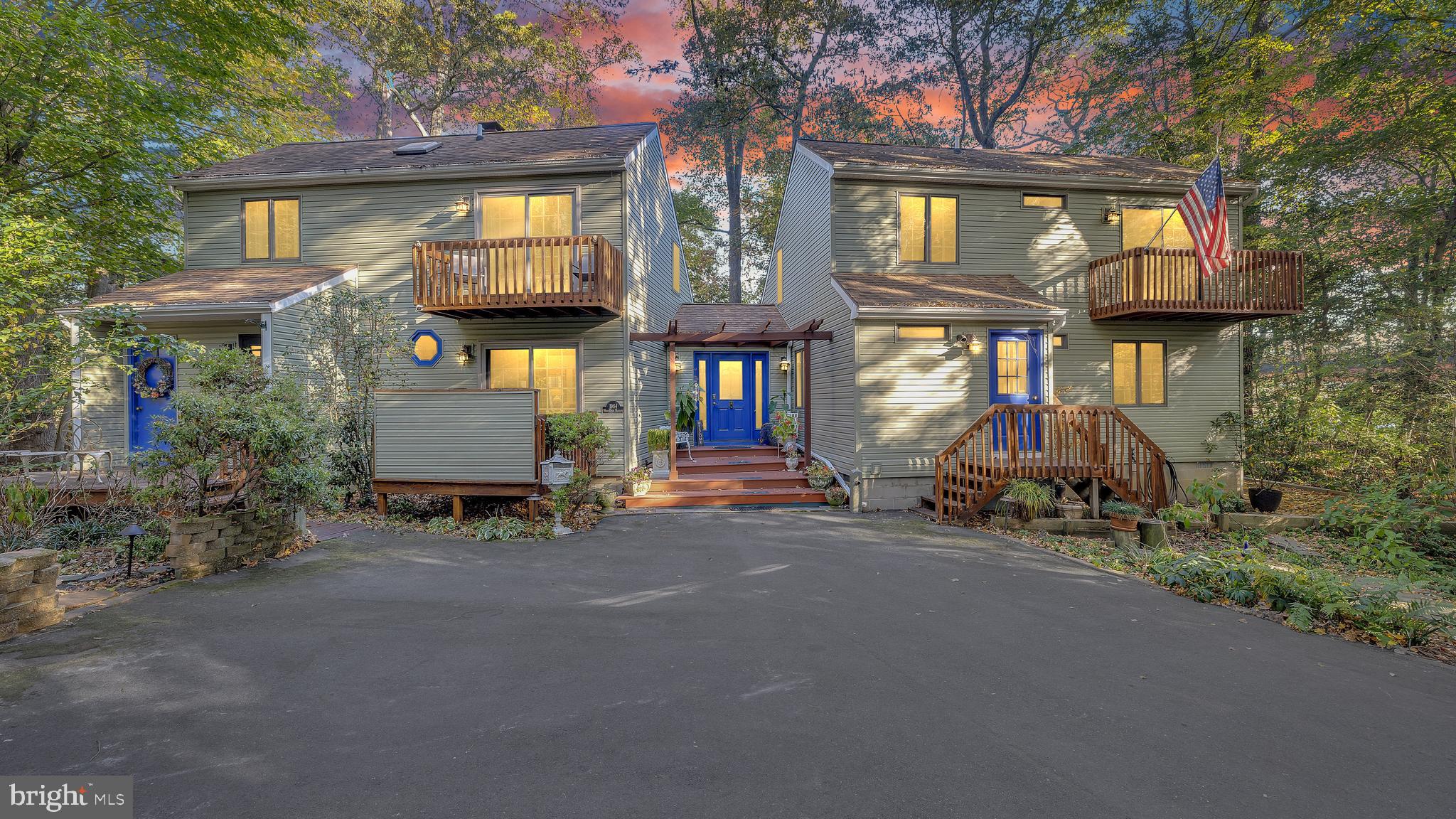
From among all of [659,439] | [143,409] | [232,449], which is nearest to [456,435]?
[232,449]

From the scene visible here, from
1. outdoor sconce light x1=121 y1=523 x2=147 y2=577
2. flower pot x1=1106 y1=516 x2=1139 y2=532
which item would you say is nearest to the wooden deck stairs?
flower pot x1=1106 y1=516 x2=1139 y2=532

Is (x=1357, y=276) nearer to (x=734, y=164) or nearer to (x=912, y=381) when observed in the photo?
(x=912, y=381)

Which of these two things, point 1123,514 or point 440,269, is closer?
point 1123,514

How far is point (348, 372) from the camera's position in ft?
30.3

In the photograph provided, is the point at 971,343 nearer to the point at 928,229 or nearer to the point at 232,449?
the point at 928,229

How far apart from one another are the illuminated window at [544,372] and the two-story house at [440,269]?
0.03 m

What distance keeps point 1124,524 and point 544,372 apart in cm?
1010

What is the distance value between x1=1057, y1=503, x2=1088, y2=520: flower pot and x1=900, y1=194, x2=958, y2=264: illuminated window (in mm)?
5623

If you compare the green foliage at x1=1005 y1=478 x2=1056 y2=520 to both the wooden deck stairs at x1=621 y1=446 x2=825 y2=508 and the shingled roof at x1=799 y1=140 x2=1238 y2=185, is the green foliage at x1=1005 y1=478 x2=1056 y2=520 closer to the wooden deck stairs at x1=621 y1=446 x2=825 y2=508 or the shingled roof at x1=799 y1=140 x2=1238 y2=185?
the wooden deck stairs at x1=621 y1=446 x2=825 y2=508

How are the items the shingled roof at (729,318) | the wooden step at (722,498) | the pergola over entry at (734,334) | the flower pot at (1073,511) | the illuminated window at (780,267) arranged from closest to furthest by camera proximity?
the flower pot at (1073,511) < the wooden step at (722,498) < the pergola over entry at (734,334) < the shingled roof at (729,318) < the illuminated window at (780,267)

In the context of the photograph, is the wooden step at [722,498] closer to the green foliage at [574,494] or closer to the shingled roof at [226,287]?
the green foliage at [574,494]

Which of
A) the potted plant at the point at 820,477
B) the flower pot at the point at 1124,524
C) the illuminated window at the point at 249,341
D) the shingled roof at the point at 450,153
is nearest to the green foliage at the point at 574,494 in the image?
the potted plant at the point at 820,477

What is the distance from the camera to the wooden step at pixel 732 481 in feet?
33.6

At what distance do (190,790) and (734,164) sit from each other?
23.2m
